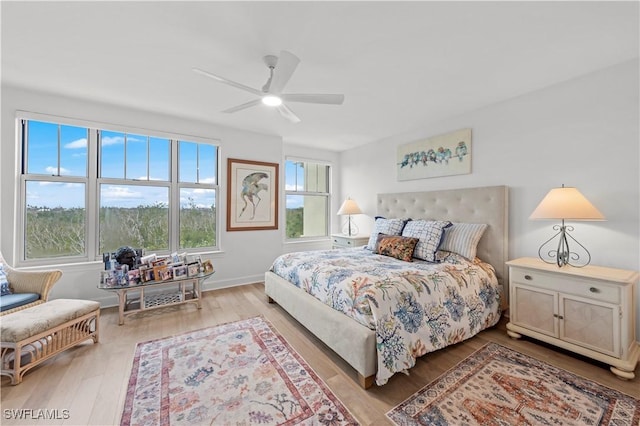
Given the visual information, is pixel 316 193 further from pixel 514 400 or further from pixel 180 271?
pixel 514 400

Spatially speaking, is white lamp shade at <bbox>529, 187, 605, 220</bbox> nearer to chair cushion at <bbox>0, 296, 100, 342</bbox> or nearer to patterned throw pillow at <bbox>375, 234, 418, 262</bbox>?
patterned throw pillow at <bbox>375, 234, 418, 262</bbox>

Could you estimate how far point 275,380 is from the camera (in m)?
1.84

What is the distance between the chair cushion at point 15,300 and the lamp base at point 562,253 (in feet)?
14.9

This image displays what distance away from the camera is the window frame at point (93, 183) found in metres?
2.82

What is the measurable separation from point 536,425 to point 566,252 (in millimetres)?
1524

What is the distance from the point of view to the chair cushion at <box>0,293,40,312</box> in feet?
6.86

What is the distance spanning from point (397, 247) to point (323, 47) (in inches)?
83.1

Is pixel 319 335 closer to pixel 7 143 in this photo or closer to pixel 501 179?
pixel 501 179

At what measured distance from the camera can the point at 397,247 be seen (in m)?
2.97

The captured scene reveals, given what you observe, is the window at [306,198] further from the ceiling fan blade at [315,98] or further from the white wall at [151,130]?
the ceiling fan blade at [315,98]


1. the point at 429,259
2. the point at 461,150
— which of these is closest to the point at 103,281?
the point at 429,259

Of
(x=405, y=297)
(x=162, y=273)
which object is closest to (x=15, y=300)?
(x=162, y=273)

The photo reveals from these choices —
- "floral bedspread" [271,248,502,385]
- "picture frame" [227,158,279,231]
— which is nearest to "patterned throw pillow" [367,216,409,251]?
"floral bedspread" [271,248,502,385]

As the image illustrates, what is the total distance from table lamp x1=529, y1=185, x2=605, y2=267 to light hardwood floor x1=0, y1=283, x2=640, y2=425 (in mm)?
831
